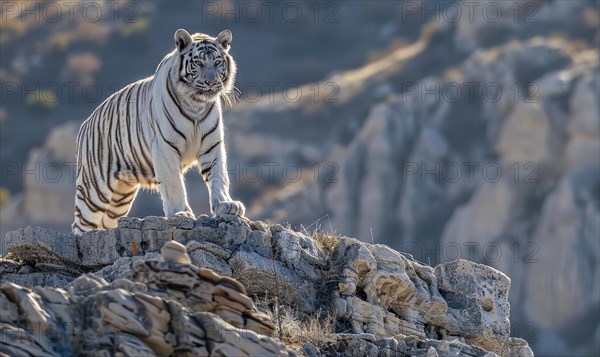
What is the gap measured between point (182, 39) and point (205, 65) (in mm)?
481

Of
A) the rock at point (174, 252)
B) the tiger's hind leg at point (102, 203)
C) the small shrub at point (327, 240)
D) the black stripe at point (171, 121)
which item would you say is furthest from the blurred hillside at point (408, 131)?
the rock at point (174, 252)

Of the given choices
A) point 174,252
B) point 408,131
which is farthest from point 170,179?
point 408,131

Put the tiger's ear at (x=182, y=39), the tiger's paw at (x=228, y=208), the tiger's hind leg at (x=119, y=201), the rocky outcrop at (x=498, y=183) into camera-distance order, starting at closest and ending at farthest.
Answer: the tiger's paw at (x=228, y=208)
the tiger's ear at (x=182, y=39)
the tiger's hind leg at (x=119, y=201)
the rocky outcrop at (x=498, y=183)

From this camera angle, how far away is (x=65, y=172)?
69312 mm

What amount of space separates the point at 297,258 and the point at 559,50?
54.0m

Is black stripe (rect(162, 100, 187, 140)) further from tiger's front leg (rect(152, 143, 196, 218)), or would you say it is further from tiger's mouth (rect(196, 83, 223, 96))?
tiger's mouth (rect(196, 83, 223, 96))

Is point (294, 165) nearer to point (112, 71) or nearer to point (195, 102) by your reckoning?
point (112, 71)

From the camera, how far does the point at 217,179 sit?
19344mm

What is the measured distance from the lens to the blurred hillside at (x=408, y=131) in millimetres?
57406

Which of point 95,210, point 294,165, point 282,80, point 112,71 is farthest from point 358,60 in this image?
point 95,210

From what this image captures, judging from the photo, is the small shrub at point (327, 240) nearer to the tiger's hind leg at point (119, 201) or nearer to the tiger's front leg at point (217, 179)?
the tiger's front leg at point (217, 179)

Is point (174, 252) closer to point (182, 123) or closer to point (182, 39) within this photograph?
point (182, 123)

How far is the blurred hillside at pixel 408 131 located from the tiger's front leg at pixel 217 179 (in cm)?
2361

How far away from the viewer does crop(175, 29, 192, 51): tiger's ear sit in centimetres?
1975
